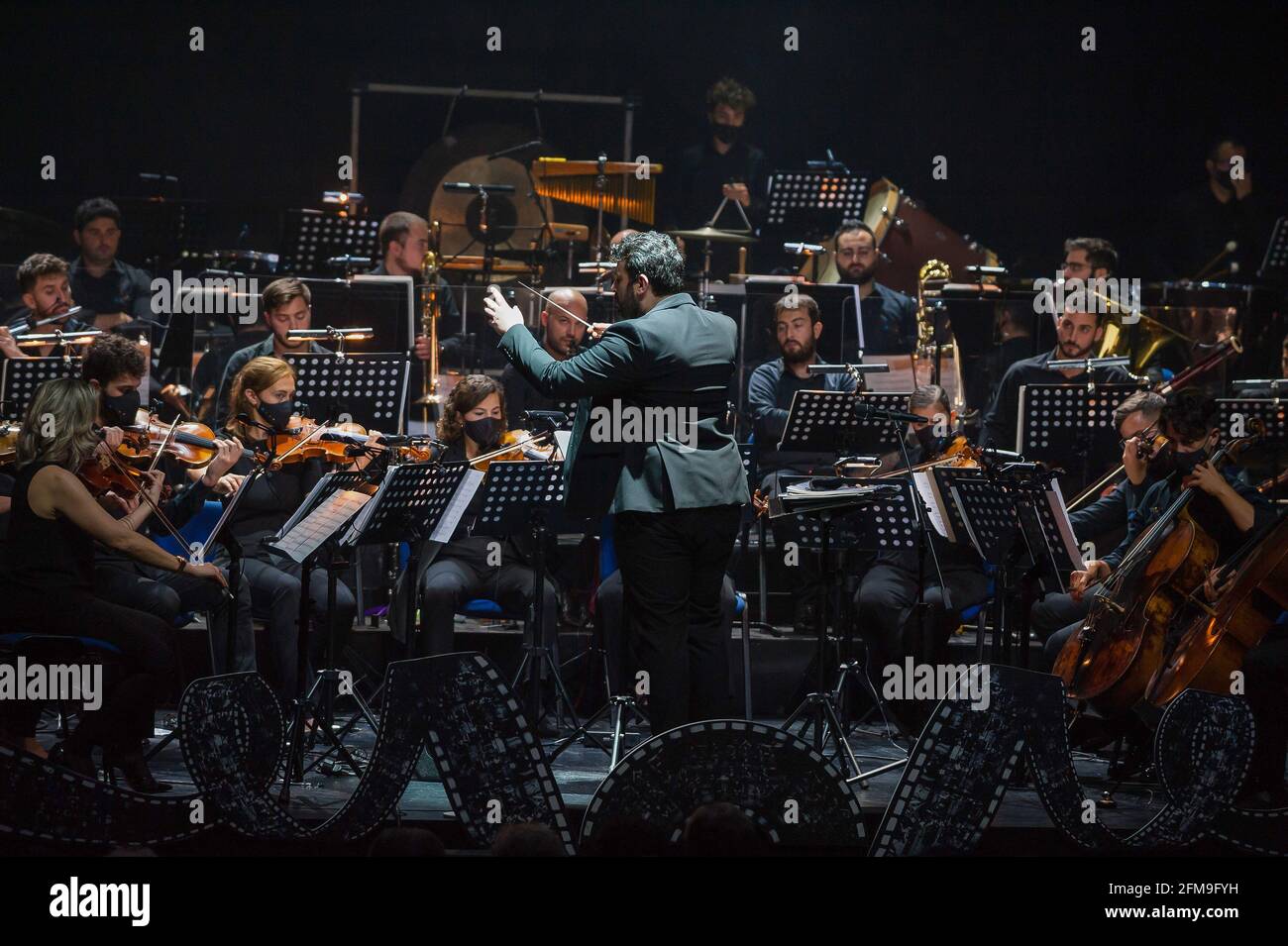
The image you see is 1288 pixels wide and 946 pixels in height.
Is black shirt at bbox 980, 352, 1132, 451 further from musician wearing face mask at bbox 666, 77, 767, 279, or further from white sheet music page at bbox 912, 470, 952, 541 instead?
musician wearing face mask at bbox 666, 77, 767, 279

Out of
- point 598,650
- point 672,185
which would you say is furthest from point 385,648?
point 672,185

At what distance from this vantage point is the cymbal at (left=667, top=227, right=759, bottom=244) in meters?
8.62

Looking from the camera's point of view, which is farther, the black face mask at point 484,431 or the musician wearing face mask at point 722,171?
the musician wearing face mask at point 722,171

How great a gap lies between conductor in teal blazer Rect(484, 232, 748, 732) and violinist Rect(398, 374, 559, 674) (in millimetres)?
1346

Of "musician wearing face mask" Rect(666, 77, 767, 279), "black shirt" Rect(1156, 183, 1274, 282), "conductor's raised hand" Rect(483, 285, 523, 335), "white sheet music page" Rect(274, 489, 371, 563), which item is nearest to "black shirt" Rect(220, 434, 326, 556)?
"white sheet music page" Rect(274, 489, 371, 563)

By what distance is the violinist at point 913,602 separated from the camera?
236 inches

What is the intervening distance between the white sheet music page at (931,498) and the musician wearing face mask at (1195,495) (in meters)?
0.51

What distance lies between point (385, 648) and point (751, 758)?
3139 millimetres

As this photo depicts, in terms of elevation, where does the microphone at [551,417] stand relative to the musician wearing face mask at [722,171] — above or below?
below

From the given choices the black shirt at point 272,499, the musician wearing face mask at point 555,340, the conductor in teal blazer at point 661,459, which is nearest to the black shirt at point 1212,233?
the musician wearing face mask at point 555,340

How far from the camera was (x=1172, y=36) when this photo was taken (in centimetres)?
995

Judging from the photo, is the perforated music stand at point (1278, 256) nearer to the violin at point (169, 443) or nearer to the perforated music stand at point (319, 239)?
the perforated music stand at point (319, 239)

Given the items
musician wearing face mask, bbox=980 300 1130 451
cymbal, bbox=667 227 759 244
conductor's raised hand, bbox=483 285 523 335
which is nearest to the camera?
conductor's raised hand, bbox=483 285 523 335
